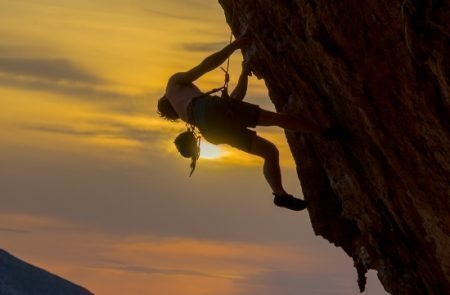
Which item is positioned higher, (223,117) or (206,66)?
(206,66)

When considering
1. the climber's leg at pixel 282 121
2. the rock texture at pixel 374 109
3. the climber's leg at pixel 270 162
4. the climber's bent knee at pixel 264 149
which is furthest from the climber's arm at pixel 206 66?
the climber's leg at pixel 270 162

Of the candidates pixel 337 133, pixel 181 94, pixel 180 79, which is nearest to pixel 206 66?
pixel 180 79

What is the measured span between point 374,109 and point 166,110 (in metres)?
3.83

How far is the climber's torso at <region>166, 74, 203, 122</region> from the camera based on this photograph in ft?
52.6

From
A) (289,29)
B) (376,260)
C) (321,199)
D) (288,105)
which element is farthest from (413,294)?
(289,29)

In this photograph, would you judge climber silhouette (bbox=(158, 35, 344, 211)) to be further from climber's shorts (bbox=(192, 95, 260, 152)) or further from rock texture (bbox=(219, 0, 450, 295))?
rock texture (bbox=(219, 0, 450, 295))

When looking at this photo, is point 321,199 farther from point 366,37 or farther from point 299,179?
point 366,37

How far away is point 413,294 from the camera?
66.0 ft

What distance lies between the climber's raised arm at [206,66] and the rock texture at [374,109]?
1262 millimetres

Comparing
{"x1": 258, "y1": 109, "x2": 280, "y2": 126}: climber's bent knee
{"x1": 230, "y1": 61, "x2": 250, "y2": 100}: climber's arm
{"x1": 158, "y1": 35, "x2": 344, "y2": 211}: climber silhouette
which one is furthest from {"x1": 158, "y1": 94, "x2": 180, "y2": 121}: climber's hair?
{"x1": 258, "y1": 109, "x2": 280, "y2": 126}: climber's bent knee

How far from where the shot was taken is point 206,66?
1605 centimetres

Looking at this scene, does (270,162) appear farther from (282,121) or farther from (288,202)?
(282,121)

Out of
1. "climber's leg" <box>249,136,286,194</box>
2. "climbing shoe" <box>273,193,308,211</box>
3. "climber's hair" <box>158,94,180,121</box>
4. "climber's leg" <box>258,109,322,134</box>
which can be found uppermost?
"climber's hair" <box>158,94,180,121</box>

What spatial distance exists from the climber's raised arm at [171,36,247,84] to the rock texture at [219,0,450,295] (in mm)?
1262
